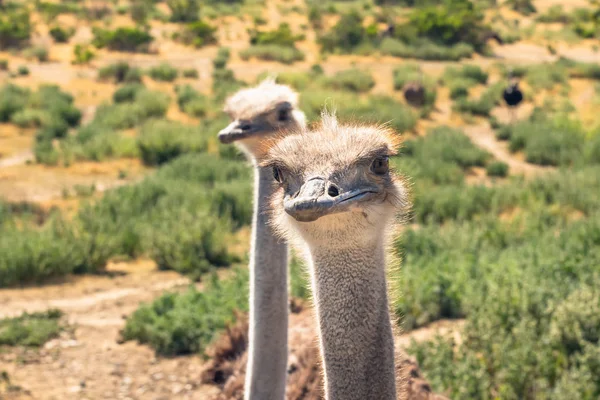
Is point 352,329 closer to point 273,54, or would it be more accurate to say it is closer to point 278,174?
point 278,174

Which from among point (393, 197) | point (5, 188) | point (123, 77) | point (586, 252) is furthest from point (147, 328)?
point (123, 77)

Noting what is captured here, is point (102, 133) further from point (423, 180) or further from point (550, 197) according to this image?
point (550, 197)

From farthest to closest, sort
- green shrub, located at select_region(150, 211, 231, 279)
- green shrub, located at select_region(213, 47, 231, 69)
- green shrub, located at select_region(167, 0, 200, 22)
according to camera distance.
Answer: green shrub, located at select_region(167, 0, 200, 22) → green shrub, located at select_region(213, 47, 231, 69) → green shrub, located at select_region(150, 211, 231, 279)

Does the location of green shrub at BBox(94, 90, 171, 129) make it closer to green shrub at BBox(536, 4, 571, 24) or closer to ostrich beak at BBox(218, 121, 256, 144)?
ostrich beak at BBox(218, 121, 256, 144)

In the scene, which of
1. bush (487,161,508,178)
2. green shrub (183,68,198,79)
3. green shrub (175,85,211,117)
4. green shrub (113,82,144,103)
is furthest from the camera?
green shrub (183,68,198,79)

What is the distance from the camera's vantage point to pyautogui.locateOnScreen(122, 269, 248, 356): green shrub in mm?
5059

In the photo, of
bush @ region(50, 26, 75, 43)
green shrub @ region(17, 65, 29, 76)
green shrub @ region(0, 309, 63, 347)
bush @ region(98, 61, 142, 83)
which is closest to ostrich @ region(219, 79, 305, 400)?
green shrub @ region(0, 309, 63, 347)

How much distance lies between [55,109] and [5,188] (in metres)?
5.35

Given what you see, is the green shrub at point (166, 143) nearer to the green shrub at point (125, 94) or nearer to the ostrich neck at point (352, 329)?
the green shrub at point (125, 94)

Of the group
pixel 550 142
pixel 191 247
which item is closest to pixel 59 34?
pixel 550 142

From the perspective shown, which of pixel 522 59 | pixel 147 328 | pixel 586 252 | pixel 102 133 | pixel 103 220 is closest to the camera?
pixel 147 328

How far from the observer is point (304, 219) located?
1710 millimetres

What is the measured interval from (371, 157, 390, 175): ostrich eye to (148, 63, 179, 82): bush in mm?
19232

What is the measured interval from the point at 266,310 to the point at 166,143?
9.62 metres
